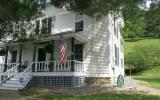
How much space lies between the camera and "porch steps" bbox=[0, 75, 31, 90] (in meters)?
20.6

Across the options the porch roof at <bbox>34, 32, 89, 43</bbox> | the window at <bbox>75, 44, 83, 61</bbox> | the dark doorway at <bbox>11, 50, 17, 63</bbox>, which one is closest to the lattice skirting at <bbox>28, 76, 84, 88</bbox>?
the window at <bbox>75, 44, 83, 61</bbox>

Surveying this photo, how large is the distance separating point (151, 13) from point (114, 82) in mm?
8370

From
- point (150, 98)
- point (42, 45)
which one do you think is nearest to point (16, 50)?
point (42, 45)

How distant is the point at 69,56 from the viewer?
23797 millimetres

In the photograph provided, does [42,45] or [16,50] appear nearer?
[42,45]

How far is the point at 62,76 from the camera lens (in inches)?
842

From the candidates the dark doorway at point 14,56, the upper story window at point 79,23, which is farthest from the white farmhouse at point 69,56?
the dark doorway at point 14,56

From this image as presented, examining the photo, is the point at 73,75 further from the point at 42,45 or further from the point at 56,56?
the point at 42,45

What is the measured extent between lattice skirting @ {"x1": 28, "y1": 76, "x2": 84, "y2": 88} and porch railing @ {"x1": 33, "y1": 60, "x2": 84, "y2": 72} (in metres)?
0.62

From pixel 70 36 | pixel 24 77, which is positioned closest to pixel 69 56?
pixel 70 36

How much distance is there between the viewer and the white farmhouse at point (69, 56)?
21547 mm

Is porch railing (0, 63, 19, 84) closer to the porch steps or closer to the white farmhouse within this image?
the white farmhouse

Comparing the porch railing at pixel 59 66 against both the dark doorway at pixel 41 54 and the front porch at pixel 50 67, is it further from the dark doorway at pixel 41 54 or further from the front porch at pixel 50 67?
the dark doorway at pixel 41 54

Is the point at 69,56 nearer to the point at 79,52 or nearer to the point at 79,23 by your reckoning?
the point at 79,52
